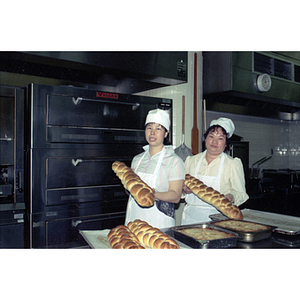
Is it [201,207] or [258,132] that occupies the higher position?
[258,132]

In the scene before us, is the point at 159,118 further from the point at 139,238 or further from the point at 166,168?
the point at 139,238

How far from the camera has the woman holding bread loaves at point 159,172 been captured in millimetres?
1711

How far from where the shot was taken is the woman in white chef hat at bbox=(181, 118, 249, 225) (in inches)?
75.5

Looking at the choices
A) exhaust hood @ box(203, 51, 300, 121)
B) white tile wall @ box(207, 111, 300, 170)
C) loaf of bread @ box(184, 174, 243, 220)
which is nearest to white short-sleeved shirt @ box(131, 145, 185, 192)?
loaf of bread @ box(184, 174, 243, 220)

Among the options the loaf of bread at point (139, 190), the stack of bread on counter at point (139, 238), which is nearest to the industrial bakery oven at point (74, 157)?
the loaf of bread at point (139, 190)

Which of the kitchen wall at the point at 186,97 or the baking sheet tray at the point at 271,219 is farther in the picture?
the kitchen wall at the point at 186,97

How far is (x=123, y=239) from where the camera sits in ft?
3.70

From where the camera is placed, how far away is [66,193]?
1.78 metres

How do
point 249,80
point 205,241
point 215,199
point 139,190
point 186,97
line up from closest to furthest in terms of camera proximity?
point 205,241 → point 139,190 → point 215,199 → point 186,97 → point 249,80

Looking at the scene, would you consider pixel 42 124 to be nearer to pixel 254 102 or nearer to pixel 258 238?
pixel 258 238

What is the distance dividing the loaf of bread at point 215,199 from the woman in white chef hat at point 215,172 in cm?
7

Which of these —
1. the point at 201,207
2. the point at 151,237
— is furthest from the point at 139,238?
the point at 201,207

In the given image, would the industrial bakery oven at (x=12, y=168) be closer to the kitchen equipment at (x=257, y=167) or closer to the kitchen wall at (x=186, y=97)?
the kitchen wall at (x=186, y=97)

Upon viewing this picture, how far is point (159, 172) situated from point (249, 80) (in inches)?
75.1
